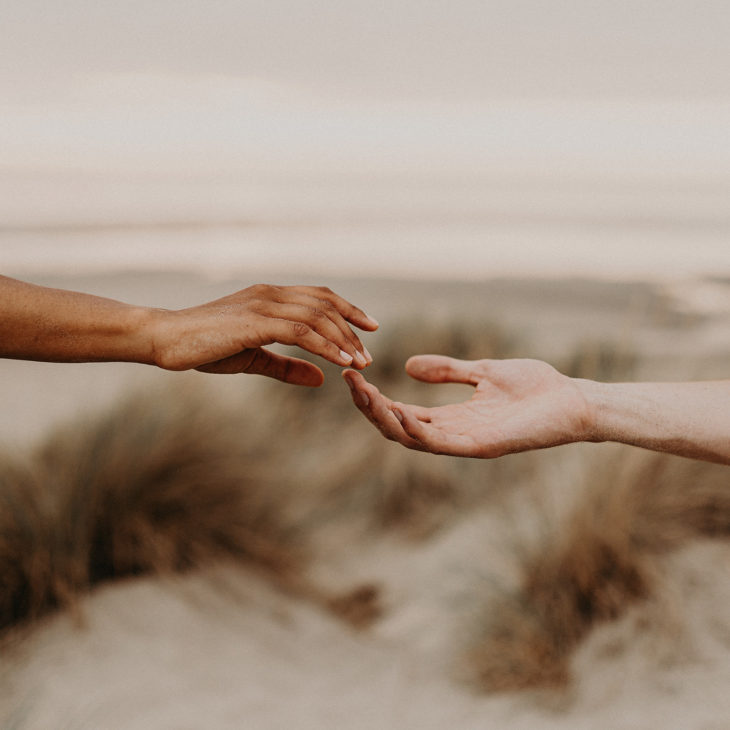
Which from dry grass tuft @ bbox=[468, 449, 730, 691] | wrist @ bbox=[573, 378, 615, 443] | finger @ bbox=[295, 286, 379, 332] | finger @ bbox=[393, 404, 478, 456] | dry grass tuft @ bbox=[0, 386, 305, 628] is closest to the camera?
finger @ bbox=[295, 286, 379, 332]

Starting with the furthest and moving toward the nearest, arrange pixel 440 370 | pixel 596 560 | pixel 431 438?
pixel 596 560, pixel 440 370, pixel 431 438

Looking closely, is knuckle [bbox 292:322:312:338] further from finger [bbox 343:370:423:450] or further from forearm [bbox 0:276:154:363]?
forearm [bbox 0:276:154:363]

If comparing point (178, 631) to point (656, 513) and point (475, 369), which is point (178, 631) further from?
point (656, 513)

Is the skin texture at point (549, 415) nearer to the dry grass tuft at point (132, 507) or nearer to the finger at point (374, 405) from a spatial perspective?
the finger at point (374, 405)

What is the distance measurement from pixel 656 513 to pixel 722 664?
71cm

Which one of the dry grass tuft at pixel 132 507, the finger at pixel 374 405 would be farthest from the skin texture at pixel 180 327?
the dry grass tuft at pixel 132 507

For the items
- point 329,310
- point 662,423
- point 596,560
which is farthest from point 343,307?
point 596,560

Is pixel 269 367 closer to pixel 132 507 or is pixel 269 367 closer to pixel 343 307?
pixel 343 307

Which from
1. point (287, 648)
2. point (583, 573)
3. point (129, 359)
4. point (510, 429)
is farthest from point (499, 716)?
point (129, 359)

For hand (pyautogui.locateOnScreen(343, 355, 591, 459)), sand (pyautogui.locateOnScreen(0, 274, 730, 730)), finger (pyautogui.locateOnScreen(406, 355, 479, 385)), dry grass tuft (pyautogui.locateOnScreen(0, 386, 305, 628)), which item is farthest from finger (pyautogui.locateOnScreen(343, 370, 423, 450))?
dry grass tuft (pyautogui.locateOnScreen(0, 386, 305, 628))

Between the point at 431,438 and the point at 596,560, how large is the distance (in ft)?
5.53

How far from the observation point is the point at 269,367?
2.25 metres

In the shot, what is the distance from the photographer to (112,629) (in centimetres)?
334

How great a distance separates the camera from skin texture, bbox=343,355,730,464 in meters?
2.16
